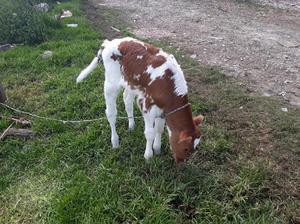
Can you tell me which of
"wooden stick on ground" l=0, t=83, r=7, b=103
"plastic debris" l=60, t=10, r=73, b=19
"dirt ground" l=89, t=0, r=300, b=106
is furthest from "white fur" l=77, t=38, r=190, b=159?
"plastic debris" l=60, t=10, r=73, b=19

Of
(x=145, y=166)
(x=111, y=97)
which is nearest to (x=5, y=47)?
(x=111, y=97)

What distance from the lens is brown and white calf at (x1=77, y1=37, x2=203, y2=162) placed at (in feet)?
15.8

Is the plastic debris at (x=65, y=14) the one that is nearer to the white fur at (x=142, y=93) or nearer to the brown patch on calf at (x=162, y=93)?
the white fur at (x=142, y=93)

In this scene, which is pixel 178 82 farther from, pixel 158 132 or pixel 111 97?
pixel 111 97

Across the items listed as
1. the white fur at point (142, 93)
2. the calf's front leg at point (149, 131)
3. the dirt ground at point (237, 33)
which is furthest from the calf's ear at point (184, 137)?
the dirt ground at point (237, 33)

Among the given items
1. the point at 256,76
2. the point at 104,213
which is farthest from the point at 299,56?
the point at 104,213

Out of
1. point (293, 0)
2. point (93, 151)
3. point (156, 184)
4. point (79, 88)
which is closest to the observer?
point (156, 184)

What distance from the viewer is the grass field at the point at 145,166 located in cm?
476

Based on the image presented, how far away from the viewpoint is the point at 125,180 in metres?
5.17

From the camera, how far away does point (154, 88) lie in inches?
194

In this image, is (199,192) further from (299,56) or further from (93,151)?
(299,56)

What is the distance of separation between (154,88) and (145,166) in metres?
1.17

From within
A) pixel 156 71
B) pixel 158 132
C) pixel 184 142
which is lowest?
pixel 158 132

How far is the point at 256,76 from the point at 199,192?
3758 mm
